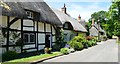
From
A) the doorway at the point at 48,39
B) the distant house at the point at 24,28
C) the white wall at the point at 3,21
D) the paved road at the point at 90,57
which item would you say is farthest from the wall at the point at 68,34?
the white wall at the point at 3,21

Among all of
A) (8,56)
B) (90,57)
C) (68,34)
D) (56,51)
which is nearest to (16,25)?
(8,56)

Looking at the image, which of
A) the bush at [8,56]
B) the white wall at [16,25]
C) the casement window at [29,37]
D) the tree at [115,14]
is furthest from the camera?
the tree at [115,14]

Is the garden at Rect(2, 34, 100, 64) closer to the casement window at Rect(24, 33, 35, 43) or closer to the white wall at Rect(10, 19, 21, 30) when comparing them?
the casement window at Rect(24, 33, 35, 43)

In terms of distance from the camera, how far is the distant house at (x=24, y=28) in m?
20.7

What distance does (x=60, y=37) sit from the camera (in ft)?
115

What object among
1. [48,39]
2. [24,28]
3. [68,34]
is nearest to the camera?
[24,28]

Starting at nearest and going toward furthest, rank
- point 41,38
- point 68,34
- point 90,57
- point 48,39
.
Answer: point 90,57 → point 41,38 → point 48,39 → point 68,34

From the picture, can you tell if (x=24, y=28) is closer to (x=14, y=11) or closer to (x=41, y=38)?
(x=14, y=11)

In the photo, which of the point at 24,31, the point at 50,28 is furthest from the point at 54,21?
the point at 24,31

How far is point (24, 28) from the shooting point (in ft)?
81.5

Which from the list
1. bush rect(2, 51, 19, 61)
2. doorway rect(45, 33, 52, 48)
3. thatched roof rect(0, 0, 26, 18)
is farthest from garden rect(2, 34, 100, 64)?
thatched roof rect(0, 0, 26, 18)

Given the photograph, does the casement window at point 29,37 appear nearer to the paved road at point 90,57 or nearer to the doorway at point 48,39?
the paved road at point 90,57

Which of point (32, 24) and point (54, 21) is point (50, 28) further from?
point (32, 24)

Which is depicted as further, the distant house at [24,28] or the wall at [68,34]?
the wall at [68,34]
